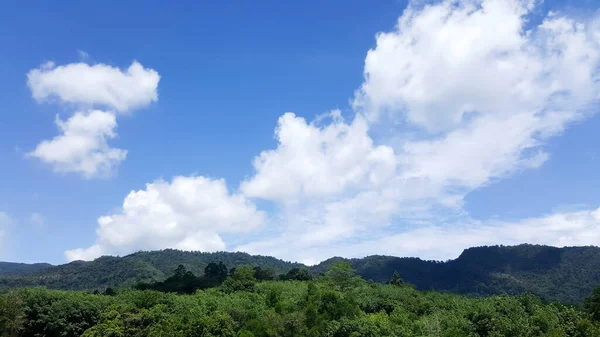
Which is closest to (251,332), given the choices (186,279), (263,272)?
(186,279)

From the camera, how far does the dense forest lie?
43281mm

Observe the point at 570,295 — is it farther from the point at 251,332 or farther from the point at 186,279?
the point at 251,332

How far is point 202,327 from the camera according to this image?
45.7 meters

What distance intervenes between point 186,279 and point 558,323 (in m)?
81.6

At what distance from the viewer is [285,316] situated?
45094 mm

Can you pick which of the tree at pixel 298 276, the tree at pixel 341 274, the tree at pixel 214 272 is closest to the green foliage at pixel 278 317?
the tree at pixel 341 274

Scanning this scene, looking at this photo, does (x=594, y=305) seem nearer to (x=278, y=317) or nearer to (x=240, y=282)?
(x=278, y=317)

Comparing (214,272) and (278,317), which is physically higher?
(214,272)

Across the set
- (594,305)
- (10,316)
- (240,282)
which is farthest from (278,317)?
(594,305)

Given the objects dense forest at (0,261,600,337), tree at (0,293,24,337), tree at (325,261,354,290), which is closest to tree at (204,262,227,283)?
tree at (325,261,354,290)

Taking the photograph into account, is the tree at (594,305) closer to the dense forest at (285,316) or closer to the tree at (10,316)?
A: the dense forest at (285,316)

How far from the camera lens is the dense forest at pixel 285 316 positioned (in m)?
43.3

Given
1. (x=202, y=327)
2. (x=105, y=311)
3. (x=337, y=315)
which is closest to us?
(x=202, y=327)

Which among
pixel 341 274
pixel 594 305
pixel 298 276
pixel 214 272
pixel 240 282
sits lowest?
pixel 594 305
